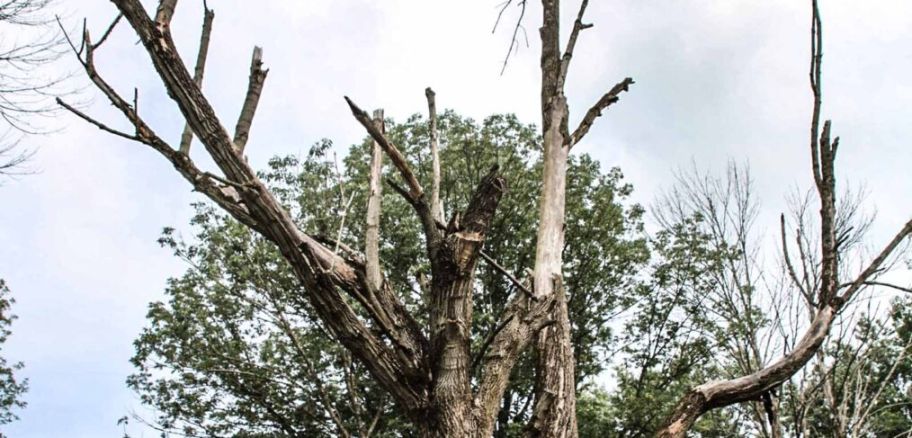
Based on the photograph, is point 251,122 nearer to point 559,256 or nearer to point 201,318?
point 559,256

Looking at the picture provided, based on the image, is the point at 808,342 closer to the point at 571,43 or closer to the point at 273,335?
the point at 571,43

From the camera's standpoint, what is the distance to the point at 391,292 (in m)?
3.02

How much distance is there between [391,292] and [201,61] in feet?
4.16

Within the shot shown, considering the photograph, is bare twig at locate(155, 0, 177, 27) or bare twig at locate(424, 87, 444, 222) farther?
bare twig at locate(424, 87, 444, 222)

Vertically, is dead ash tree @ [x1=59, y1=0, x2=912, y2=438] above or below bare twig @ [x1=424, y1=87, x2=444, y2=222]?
below

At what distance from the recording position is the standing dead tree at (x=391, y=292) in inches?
101

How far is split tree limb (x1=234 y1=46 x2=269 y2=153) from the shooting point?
2807 mm

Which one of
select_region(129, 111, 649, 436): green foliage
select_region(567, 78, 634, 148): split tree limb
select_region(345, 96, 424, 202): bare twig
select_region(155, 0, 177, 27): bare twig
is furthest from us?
select_region(129, 111, 649, 436): green foliage

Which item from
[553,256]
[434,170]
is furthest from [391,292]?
[434,170]

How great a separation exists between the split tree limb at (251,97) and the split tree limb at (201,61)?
190mm

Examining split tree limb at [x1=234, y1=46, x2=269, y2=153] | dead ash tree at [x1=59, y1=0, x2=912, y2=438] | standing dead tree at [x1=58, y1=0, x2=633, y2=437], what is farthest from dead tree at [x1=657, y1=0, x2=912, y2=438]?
split tree limb at [x1=234, y1=46, x2=269, y2=153]

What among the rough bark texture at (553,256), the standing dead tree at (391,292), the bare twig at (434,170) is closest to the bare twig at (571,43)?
the rough bark texture at (553,256)

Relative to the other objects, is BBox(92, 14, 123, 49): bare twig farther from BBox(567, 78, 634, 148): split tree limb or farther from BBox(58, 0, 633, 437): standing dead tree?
BBox(567, 78, 634, 148): split tree limb

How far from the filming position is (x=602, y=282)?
13.1 m
